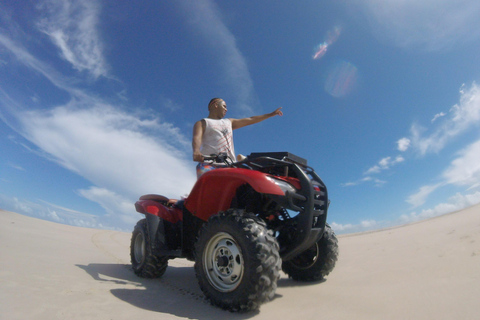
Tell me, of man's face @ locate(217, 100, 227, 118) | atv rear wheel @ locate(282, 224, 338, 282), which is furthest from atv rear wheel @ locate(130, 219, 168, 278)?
man's face @ locate(217, 100, 227, 118)

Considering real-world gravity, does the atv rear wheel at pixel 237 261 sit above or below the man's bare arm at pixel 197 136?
below

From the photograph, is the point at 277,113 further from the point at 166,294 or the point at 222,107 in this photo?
the point at 166,294

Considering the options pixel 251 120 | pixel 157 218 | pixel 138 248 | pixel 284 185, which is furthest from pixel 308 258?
pixel 138 248

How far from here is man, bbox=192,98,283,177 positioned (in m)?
3.02

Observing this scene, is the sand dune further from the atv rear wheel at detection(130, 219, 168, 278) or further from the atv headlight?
the atv headlight

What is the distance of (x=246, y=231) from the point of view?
1967mm

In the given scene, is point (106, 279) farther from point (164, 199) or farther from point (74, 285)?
point (164, 199)

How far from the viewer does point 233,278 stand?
2.19 m

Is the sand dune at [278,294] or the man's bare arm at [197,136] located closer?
the sand dune at [278,294]

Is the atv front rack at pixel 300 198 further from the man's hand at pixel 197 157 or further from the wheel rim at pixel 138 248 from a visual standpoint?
the wheel rim at pixel 138 248

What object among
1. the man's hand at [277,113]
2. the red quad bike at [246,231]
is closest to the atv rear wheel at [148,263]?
the red quad bike at [246,231]

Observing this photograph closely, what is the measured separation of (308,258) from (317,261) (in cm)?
18

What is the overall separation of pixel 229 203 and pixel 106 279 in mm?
1931

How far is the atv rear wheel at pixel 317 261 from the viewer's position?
2941 millimetres
